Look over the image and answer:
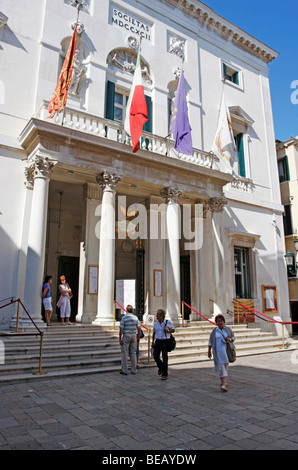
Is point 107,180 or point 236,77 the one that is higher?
point 236,77

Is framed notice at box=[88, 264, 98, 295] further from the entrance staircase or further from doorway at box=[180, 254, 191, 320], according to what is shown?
doorway at box=[180, 254, 191, 320]

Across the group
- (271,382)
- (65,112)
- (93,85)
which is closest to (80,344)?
(271,382)

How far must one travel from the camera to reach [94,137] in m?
11.2

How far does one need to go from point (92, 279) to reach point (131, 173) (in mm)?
4001

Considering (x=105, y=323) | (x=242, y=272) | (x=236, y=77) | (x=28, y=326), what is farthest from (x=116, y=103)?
(x=28, y=326)

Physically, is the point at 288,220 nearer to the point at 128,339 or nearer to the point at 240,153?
the point at 240,153

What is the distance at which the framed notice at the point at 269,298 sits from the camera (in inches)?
667

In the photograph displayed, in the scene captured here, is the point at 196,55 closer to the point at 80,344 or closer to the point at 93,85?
the point at 93,85

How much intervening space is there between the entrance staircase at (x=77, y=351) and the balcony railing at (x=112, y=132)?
6286 millimetres

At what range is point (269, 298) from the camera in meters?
17.2

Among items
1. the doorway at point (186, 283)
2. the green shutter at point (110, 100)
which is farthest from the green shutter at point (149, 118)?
the doorway at point (186, 283)

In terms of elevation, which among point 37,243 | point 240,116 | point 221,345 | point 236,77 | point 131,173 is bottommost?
point 221,345

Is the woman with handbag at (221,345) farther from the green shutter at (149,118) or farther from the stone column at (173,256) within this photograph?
the green shutter at (149,118)

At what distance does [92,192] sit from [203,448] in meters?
10.3
